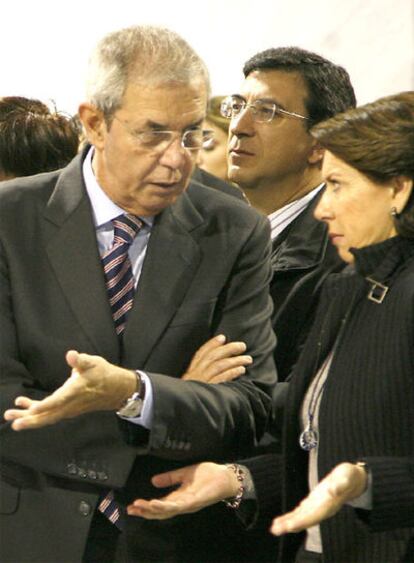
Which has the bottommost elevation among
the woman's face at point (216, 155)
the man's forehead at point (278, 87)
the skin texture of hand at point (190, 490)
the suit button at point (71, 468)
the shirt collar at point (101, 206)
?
the woman's face at point (216, 155)

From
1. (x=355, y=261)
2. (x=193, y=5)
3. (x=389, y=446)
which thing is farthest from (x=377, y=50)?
(x=389, y=446)

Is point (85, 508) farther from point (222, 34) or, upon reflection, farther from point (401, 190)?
point (222, 34)

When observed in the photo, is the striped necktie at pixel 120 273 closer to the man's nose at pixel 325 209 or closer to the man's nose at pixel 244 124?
the man's nose at pixel 325 209

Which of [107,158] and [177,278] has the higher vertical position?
[107,158]

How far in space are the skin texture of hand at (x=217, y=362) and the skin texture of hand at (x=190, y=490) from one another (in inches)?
6.7

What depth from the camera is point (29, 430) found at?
2.47 metres

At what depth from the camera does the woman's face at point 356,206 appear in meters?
2.54

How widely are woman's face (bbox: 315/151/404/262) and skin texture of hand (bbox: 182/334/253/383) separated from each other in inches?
11.4

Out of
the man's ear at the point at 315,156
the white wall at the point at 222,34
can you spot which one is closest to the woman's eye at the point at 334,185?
the man's ear at the point at 315,156

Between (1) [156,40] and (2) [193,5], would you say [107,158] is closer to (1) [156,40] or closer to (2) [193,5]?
(1) [156,40]

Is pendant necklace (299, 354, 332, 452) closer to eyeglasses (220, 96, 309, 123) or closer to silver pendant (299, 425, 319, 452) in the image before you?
silver pendant (299, 425, 319, 452)

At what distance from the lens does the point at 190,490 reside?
2.48 m

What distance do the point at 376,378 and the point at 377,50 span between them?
6.84 ft

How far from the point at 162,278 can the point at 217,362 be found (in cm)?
20
